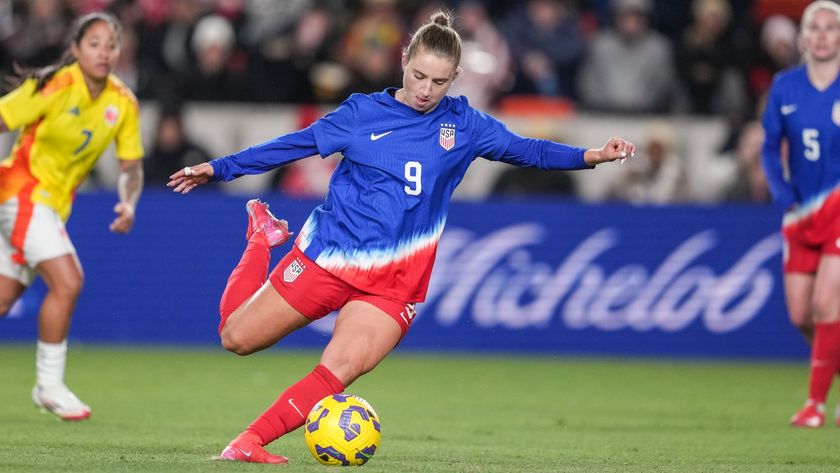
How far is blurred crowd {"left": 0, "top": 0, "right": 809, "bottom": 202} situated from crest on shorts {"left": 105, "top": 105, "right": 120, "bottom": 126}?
5.83 meters

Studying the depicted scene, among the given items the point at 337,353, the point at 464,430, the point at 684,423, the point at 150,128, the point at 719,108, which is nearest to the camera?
the point at 337,353

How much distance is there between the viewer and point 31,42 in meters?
16.4

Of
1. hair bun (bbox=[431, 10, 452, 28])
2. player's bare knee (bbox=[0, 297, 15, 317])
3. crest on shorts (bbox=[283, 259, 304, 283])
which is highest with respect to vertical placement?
hair bun (bbox=[431, 10, 452, 28])

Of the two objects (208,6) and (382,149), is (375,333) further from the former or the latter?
(208,6)

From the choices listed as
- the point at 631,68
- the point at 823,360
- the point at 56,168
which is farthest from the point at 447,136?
the point at 631,68

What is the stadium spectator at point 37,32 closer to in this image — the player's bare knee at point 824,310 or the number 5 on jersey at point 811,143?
the number 5 on jersey at point 811,143

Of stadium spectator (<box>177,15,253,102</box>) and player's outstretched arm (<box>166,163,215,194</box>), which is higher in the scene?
player's outstretched arm (<box>166,163,215,194</box>)

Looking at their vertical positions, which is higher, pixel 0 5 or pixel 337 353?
pixel 0 5

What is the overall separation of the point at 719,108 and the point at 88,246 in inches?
289

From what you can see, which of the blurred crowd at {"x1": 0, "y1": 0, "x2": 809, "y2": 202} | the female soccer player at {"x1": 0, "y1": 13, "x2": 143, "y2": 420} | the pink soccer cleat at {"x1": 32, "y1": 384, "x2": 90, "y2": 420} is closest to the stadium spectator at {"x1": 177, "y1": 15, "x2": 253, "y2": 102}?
the blurred crowd at {"x1": 0, "y1": 0, "x2": 809, "y2": 202}

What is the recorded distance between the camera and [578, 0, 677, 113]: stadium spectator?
16781 mm

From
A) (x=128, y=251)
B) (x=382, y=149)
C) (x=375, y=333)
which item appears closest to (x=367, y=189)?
(x=382, y=149)

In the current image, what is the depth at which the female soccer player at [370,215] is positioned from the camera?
7.06 meters

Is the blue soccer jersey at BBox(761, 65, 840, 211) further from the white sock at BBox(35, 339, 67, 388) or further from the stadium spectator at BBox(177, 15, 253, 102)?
the stadium spectator at BBox(177, 15, 253, 102)
